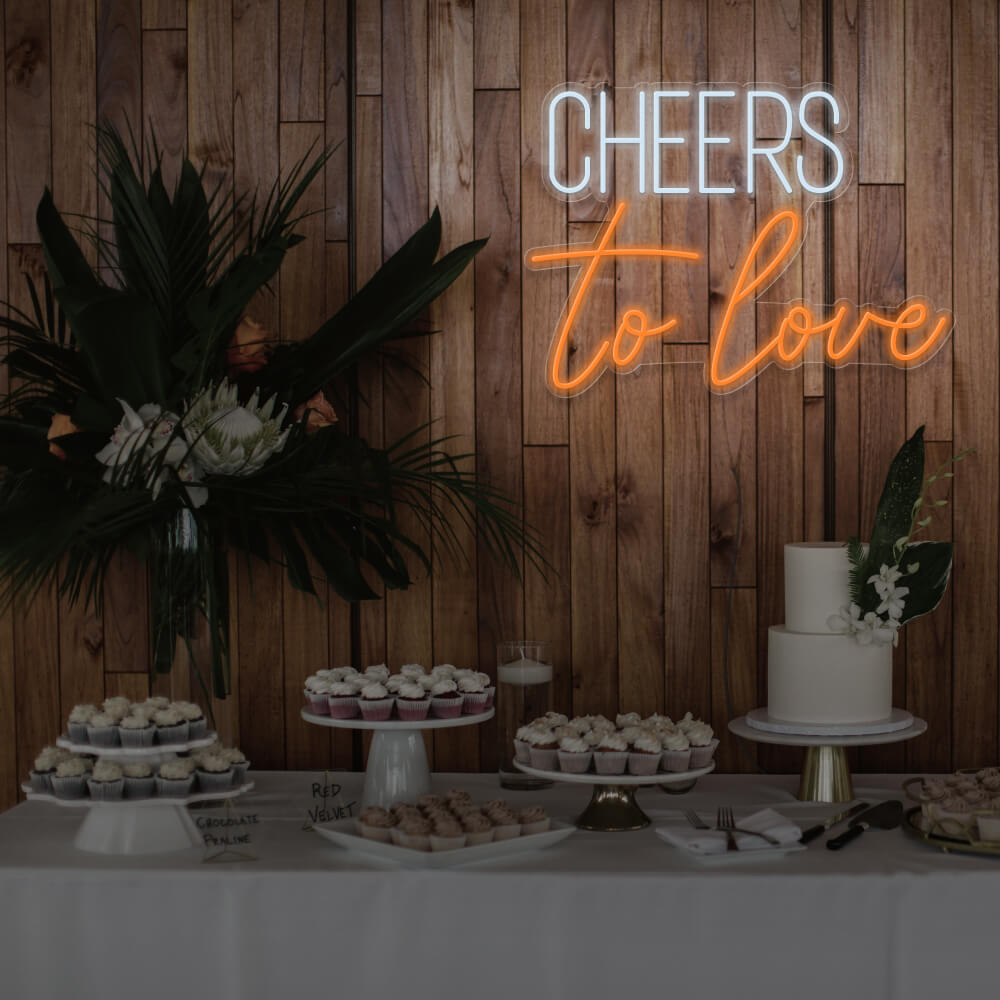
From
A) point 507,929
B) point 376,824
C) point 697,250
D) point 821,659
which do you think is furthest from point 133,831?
point 697,250

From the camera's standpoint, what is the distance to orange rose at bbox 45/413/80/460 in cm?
219

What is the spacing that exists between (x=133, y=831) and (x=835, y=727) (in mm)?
1313

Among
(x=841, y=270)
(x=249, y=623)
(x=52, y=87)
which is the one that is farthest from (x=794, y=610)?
(x=52, y=87)

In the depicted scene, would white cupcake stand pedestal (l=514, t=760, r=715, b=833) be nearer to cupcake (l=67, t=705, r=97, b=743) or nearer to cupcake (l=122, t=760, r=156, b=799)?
cupcake (l=122, t=760, r=156, b=799)

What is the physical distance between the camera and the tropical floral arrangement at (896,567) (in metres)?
2.12

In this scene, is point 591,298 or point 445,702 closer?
point 445,702

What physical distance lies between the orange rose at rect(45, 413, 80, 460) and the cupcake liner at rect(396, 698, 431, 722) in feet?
2.77

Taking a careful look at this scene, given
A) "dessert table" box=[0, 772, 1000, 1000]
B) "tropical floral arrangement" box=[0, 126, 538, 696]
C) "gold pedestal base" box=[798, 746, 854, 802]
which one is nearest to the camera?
"dessert table" box=[0, 772, 1000, 1000]

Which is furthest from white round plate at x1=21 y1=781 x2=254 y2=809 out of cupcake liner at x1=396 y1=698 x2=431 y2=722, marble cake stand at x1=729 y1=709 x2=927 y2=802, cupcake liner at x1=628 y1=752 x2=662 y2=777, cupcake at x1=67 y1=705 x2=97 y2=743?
marble cake stand at x1=729 y1=709 x2=927 y2=802

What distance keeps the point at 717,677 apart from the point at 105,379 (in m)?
1.51

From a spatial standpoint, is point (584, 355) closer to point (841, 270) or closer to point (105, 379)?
point (841, 270)

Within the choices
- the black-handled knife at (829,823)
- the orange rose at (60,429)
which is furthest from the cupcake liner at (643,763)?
the orange rose at (60,429)

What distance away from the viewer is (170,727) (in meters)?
1.87

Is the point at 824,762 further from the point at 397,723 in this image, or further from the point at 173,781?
the point at 173,781
